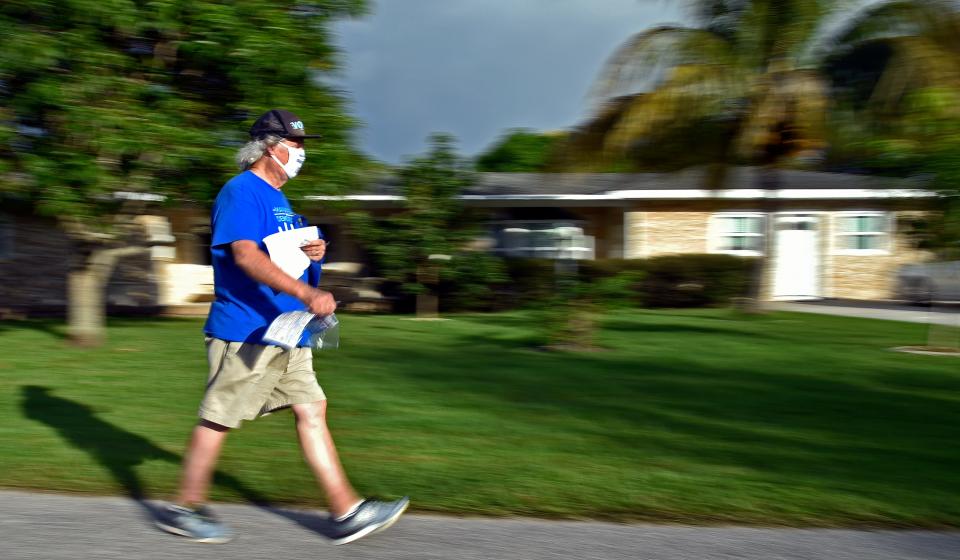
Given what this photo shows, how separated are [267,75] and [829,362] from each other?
289 inches

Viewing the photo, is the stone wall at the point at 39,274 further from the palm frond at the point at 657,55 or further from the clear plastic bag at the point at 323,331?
the clear plastic bag at the point at 323,331

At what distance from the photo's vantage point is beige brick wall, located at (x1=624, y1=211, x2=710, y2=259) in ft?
78.0

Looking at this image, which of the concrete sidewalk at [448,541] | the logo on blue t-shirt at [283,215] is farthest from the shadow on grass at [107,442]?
the logo on blue t-shirt at [283,215]

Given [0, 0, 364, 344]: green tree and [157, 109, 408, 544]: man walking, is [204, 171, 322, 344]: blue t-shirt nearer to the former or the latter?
[157, 109, 408, 544]: man walking

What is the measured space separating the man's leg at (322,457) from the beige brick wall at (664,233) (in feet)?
63.2

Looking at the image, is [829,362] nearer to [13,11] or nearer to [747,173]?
[13,11]

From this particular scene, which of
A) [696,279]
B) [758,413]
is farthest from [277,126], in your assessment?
[696,279]

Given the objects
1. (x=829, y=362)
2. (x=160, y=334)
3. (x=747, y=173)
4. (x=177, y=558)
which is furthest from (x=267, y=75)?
(x=747, y=173)

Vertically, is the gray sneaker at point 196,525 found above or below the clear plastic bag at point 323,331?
below

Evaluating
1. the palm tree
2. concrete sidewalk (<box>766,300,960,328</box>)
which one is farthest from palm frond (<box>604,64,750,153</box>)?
concrete sidewalk (<box>766,300,960,328</box>)

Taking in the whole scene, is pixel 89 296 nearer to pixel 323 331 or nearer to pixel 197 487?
pixel 197 487

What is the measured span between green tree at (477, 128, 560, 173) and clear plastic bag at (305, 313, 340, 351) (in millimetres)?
38064

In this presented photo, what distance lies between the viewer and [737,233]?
80.5ft

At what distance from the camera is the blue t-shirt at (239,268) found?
4535mm
